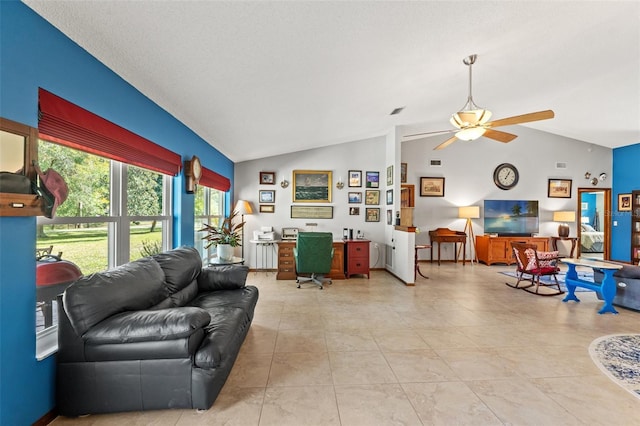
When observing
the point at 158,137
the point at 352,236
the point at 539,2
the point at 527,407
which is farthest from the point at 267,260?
the point at 539,2

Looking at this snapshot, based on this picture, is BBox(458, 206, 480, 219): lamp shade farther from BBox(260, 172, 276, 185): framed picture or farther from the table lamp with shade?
BBox(260, 172, 276, 185): framed picture

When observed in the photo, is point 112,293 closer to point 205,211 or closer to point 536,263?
point 205,211

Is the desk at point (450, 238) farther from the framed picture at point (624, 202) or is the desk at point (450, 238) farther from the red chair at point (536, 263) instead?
the framed picture at point (624, 202)

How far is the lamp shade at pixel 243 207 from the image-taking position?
605 cm

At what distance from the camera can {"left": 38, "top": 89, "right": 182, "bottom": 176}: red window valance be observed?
165 cm

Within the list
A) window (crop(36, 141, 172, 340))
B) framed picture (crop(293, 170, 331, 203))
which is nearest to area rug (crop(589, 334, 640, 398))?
window (crop(36, 141, 172, 340))

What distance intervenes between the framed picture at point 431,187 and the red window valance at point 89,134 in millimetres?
6230

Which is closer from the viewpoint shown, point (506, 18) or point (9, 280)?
point (9, 280)

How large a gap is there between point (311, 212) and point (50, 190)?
4923 mm

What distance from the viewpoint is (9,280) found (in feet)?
4.75

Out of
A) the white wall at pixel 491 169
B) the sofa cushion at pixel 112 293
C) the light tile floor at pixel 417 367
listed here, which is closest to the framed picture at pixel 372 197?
the white wall at pixel 491 169

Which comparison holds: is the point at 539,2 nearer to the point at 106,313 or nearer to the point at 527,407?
the point at 527,407

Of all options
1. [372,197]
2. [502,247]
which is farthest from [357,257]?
[502,247]

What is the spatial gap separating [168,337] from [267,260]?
4658 mm
